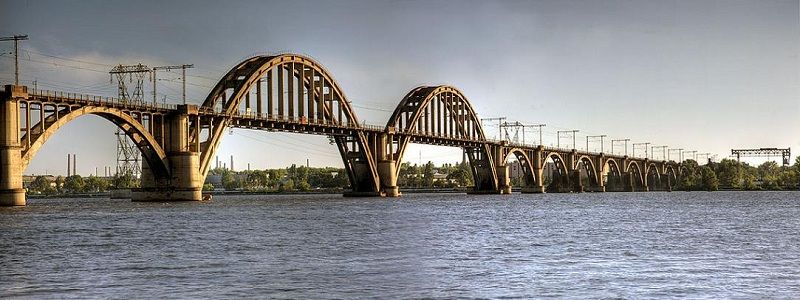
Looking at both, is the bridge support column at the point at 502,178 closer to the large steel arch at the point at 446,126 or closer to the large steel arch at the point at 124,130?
the large steel arch at the point at 446,126

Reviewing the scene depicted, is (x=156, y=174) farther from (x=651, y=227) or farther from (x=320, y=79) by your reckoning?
(x=651, y=227)

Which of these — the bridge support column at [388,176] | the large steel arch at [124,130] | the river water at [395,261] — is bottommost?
the river water at [395,261]

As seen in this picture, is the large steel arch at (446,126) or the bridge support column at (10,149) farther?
the large steel arch at (446,126)

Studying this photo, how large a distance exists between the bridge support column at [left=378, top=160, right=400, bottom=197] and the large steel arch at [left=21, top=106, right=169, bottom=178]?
1950 inches

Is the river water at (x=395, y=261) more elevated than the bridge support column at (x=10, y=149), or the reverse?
the bridge support column at (x=10, y=149)

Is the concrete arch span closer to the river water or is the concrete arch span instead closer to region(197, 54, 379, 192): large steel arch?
region(197, 54, 379, 192): large steel arch

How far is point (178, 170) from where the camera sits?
101062mm

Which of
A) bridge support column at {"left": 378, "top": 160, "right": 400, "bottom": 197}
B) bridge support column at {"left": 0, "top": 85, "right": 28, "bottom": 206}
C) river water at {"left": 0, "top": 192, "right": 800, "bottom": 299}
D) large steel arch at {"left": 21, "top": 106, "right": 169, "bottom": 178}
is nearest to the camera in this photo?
river water at {"left": 0, "top": 192, "right": 800, "bottom": 299}

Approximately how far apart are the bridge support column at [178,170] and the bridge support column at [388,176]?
46558 millimetres

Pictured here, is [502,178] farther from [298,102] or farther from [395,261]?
[395,261]

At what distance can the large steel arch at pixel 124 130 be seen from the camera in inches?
3219

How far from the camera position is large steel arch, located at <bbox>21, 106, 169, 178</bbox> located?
81.8 meters

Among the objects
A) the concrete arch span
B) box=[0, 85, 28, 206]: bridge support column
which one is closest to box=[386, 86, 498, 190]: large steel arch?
the concrete arch span

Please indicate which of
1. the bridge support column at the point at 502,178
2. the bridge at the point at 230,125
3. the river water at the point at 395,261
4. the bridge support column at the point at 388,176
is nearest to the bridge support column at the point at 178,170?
the bridge at the point at 230,125
